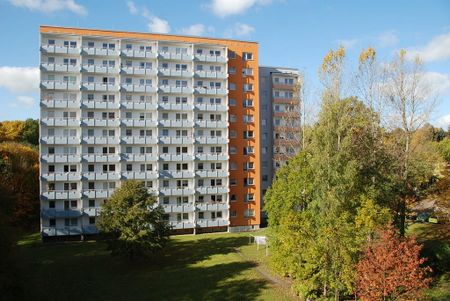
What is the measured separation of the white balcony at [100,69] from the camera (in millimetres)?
49750

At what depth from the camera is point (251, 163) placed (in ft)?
185

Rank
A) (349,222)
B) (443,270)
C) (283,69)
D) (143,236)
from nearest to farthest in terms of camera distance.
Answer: (349,222)
(443,270)
(143,236)
(283,69)

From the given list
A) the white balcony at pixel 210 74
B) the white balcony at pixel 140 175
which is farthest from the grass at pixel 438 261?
the white balcony at pixel 140 175

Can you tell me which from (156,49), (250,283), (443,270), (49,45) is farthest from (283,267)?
(49,45)

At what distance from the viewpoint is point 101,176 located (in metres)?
49.8

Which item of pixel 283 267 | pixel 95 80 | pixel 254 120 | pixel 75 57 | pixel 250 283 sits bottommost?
pixel 250 283

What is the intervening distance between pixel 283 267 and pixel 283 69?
4734 centimetres

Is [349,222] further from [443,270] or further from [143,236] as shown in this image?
[143,236]

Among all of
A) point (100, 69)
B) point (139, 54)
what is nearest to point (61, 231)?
point (100, 69)

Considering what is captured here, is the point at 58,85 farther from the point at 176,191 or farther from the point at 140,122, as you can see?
the point at 176,191

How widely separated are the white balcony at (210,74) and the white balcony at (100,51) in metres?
12.7

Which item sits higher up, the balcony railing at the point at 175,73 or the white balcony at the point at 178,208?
the balcony railing at the point at 175,73

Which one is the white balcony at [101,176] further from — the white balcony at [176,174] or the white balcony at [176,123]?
the white balcony at [176,123]

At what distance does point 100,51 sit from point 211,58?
55.8ft
